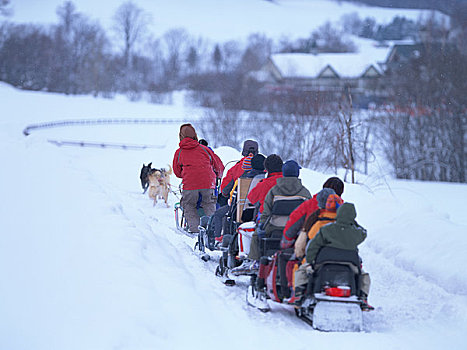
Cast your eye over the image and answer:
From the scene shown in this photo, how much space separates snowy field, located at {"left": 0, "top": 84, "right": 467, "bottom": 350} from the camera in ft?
16.0

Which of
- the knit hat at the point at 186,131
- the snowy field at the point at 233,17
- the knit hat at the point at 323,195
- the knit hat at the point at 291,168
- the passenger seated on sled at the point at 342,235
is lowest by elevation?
the passenger seated on sled at the point at 342,235

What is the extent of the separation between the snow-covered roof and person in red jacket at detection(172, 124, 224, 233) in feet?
170

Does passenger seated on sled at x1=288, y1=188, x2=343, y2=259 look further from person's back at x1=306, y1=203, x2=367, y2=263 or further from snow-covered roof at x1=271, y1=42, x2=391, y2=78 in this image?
snow-covered roof at x1=271, y1=42, x2=391, y2=78

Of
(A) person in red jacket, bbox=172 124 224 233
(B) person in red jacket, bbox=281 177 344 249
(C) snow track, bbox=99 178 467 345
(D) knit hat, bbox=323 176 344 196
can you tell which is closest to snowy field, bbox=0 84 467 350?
(C) snow track, bbox=99 178 467 345

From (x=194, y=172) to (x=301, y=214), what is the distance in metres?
3.60

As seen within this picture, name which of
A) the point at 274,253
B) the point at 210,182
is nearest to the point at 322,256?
the point at 274,253

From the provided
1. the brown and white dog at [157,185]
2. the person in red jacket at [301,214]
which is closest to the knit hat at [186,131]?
the person in red jacket at [301,214]

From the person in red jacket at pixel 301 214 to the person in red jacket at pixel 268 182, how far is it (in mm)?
893

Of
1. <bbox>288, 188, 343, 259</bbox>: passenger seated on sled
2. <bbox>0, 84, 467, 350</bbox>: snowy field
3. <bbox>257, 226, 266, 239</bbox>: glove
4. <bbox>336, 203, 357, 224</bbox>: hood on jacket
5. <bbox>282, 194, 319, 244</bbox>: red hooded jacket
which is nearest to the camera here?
<bbox>0, 84, 467, 350</bbox>: snowy field

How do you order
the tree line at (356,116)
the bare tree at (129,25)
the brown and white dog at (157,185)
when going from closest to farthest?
the brown and white dog at (157,185) < the tree line at (356,116) < the bare tree at (129,25)

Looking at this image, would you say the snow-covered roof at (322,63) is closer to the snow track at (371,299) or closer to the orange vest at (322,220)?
the snow track at (371,299)

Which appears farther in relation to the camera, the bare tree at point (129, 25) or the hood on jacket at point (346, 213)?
the bare tree at point (129, 25)

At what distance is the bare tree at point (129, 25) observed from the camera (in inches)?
3981

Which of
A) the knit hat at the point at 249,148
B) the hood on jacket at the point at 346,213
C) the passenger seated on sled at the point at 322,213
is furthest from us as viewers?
the knit hat at the point at 249,148
